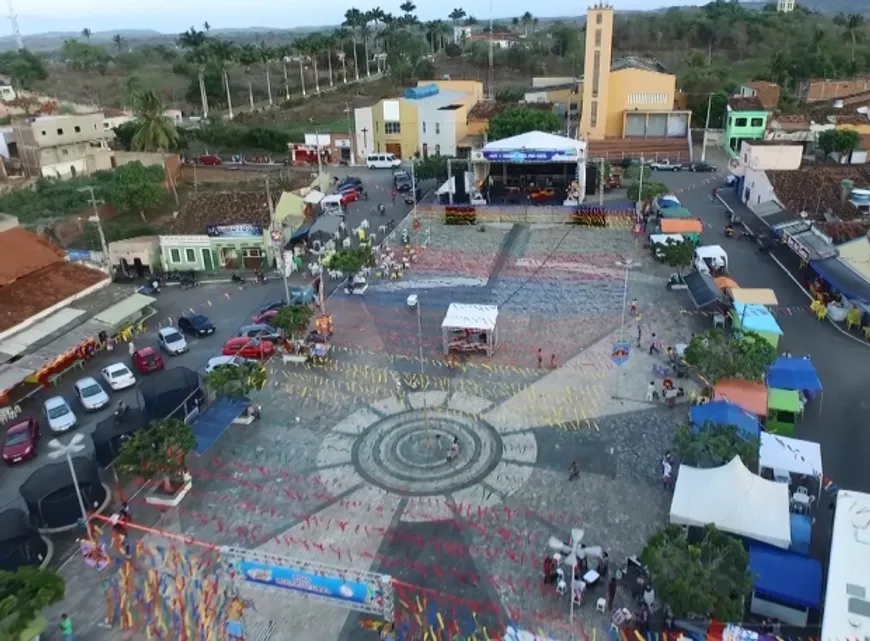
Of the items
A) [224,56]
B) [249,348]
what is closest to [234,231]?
[249,348]

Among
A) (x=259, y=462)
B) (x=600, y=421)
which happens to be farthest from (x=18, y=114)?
(x=600, y=421)

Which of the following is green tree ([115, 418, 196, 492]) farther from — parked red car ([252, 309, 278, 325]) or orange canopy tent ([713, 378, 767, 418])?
orange canopy tent ([713, 378, 767, 418])

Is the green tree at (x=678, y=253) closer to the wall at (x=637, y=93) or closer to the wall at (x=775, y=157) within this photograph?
the wall at (x=775, y=157)

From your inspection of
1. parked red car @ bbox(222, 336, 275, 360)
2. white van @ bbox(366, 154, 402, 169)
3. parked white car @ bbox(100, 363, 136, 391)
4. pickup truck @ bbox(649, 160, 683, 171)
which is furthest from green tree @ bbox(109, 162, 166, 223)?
pickup truck @ bbox(649, 160, 683, 171)

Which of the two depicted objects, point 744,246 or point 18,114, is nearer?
point 744,246

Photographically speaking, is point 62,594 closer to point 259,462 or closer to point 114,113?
point 259,462

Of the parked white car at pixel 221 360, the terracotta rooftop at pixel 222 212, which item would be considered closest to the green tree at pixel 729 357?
the parked white car at pixel 221 360

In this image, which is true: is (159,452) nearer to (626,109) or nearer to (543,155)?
(543,155)
